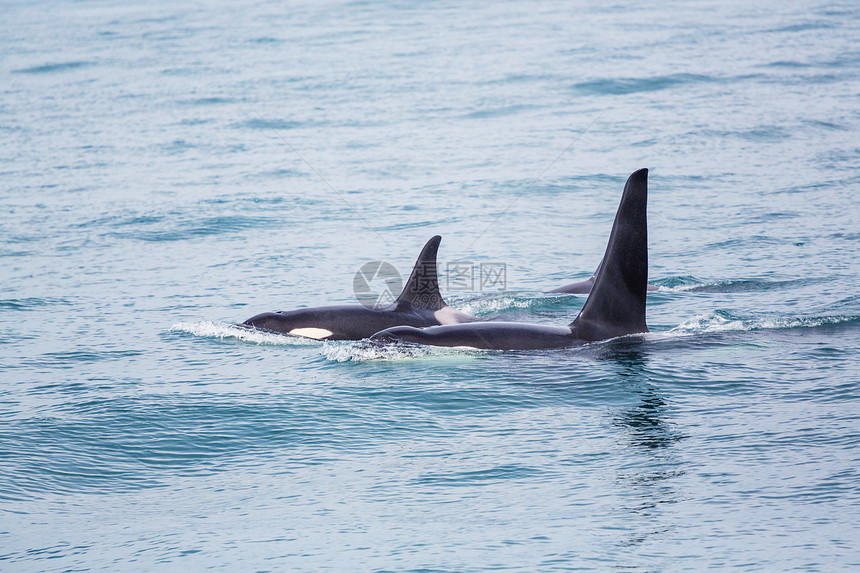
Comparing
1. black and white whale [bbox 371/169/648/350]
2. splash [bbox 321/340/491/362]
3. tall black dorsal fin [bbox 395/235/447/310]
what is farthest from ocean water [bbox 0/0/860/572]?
tall black dorsal fin [bbox 395/235/447/310]

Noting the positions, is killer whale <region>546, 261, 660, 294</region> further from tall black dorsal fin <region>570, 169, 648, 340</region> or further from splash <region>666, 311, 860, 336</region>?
tall black dorsal fin <region>570, 169, 648, 340</region>

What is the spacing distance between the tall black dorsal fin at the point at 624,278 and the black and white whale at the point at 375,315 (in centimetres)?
237

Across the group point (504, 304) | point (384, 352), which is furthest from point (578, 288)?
point (384, 352)

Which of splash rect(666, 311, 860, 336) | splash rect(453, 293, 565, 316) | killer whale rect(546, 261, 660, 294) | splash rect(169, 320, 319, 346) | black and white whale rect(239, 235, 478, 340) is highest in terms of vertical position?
black and white whale rect(239, 235, 478, 340)

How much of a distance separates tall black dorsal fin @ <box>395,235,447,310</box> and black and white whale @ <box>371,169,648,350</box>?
149 centimetres

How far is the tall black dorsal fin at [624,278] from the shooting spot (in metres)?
13.2

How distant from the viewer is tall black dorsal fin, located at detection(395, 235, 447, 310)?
49.9 feet

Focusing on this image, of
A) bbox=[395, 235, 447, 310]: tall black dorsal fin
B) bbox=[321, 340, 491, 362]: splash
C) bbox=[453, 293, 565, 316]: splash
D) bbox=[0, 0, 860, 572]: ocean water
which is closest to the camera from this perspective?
bbox=[0, 0, 860, 572]: ocean water

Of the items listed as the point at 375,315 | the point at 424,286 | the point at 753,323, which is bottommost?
the point at 753,323

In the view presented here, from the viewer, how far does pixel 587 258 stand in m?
20.7

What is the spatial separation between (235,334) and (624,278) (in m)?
5.73

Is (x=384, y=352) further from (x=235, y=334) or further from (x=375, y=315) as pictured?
(x=235, y=334)

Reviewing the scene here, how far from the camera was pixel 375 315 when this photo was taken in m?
15.1

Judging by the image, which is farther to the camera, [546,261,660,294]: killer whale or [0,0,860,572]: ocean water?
[546,261,660,294]: killer whale
